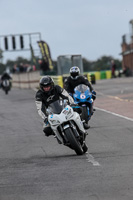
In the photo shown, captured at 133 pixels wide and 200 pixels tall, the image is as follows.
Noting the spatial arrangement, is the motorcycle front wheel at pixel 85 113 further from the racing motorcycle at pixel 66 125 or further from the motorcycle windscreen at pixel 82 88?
the racing motorcycle at pixel 66 125

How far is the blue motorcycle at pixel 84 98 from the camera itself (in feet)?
47.5

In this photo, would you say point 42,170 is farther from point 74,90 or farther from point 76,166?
point 74,90

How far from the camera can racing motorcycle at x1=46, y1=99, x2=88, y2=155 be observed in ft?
33.0

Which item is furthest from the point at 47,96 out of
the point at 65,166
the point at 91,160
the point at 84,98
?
the point at 84,98

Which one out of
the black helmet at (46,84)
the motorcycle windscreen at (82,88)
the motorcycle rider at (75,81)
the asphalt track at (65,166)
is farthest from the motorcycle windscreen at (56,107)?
the motorcycle rider at (75,81)

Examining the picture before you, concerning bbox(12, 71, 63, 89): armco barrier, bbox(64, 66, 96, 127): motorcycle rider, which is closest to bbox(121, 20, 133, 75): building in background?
bbox(12, 71, 63, 89): armco barrier

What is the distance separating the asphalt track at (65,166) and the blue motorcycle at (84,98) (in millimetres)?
544

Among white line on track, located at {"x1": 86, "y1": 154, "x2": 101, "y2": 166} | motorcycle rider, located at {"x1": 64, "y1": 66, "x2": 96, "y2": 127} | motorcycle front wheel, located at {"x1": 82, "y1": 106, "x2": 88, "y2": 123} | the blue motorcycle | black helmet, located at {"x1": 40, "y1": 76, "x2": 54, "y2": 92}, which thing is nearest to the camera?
white line on track, located at {"x1": 86, "y1": 154, "x2": 101, "y2": 166}

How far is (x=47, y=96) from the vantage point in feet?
35.1

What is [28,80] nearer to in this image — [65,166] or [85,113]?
[85,113]

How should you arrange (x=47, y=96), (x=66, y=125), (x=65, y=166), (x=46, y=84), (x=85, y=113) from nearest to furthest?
(x=65, y=166) → (x=66, y=125) → (x=46, y=84) → (x=47, y=96) → (x=85, y=113)

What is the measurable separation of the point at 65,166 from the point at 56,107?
5.25ft

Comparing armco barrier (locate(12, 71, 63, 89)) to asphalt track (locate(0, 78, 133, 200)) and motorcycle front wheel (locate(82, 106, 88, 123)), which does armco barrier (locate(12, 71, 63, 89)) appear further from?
motorcycle front wheel (locate(82, 106, 88, 123))

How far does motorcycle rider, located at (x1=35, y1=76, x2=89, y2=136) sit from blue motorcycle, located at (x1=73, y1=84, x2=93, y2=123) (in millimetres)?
3646
